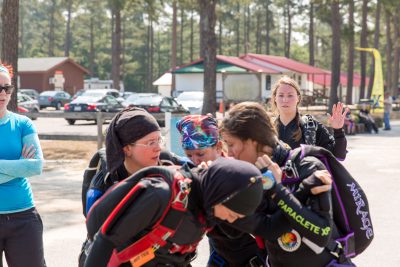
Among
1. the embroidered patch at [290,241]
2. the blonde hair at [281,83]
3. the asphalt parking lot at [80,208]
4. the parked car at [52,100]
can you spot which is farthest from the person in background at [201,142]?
the parked car at [52,100]

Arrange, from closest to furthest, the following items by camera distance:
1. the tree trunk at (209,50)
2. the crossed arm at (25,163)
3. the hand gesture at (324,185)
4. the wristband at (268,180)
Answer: the wristband at (268,180) < the hand gesture at (324,185) < the crossed arm at (25,163) < the tree trunk at (209,50)

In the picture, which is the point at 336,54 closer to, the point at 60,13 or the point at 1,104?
the point at 1,104

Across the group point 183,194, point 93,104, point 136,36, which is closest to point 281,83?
point 183,194

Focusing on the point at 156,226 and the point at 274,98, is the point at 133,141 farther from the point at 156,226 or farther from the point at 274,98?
the point at 274,98

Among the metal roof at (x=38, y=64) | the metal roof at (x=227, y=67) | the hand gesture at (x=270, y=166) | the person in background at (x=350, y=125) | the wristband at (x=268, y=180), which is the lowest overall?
the person in background at (x=350, y=125)

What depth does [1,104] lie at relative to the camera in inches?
169

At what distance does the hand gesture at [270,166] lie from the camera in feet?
9.41

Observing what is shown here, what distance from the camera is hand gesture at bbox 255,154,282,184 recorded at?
2869mm

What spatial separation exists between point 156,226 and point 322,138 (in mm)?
3175

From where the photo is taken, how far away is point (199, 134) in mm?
3820

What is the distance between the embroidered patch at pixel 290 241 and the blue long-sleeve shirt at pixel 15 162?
6.03 ft

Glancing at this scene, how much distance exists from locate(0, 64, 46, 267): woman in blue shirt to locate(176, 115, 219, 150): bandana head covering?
3.49 ft

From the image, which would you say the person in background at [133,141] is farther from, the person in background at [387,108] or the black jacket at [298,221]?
the person in background at [387,108]

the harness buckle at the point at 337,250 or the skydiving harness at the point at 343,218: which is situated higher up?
the skydiving harness at the point at 343,218
